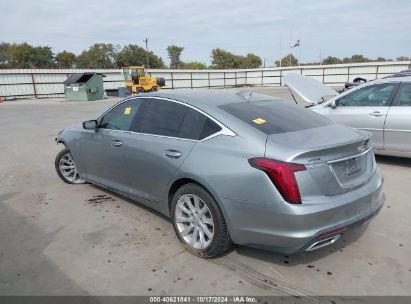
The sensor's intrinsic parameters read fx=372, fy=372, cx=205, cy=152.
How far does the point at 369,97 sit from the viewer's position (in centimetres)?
667

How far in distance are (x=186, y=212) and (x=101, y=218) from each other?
1425 millimetres

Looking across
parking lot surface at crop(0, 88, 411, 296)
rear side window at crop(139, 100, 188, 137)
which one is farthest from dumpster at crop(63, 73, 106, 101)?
rear side window at crop(139, 100, 188, 137)

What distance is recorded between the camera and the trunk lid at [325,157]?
2947 millimetres

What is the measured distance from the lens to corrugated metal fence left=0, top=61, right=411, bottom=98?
31.8m

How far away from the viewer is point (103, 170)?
4.85 meters

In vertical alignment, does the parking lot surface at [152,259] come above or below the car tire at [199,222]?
below

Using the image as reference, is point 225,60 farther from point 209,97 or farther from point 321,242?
point 321,242

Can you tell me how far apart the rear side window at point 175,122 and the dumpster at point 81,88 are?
81.0 feet

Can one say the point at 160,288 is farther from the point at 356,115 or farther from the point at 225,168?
the point at 356,115

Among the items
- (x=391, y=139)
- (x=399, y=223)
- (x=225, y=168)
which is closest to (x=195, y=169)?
(x=225, y=168)

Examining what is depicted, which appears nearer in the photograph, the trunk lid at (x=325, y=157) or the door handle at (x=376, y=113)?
the trunk lid at (x=325, y=157)

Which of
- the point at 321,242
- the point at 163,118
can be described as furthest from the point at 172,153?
the point at 321,242

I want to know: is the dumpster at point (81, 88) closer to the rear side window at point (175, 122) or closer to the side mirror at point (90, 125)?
the side mirror at point (90, 125)

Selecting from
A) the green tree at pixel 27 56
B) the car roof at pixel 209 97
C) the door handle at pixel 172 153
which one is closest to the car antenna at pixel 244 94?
the car roof at pixel 209 97
